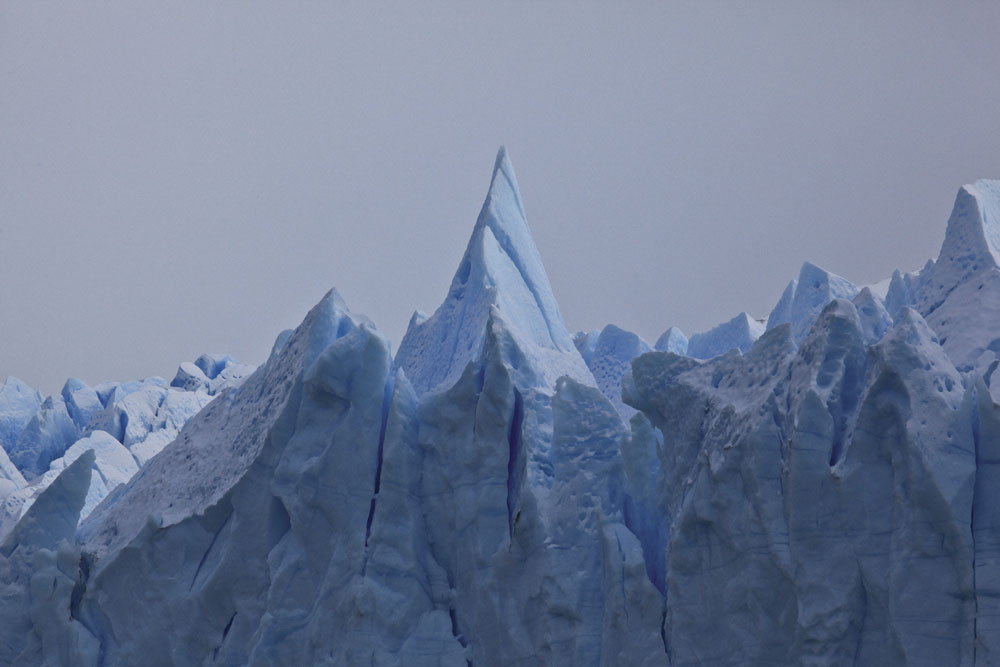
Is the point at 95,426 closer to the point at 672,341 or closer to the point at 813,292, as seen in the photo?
the point at 672,341

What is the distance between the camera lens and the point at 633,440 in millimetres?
8984

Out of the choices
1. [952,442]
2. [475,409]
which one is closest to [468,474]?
[475,409]

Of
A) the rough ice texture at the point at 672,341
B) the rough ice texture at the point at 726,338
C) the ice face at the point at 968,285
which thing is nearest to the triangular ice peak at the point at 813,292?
the rough ice texture at the point at 726,338

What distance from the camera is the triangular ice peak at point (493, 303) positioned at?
1180cm

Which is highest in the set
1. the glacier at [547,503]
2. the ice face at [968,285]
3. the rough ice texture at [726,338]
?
the rough ice texture at [726,338]

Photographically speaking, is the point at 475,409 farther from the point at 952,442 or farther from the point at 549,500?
the point at 952,442

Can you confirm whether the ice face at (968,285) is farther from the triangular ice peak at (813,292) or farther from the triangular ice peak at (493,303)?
the triangular ice peak at (493,303)

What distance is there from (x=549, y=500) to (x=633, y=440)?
85 cm

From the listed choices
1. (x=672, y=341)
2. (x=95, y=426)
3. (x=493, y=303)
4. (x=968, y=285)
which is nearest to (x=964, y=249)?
(x=968, y=285)

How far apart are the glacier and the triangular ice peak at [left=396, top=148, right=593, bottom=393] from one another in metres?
0.04

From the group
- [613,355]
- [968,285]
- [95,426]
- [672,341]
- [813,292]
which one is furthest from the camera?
[95,426]

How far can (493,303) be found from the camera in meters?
11.4

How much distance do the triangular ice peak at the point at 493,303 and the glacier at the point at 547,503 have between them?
4 centimetres

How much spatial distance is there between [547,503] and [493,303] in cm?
286
